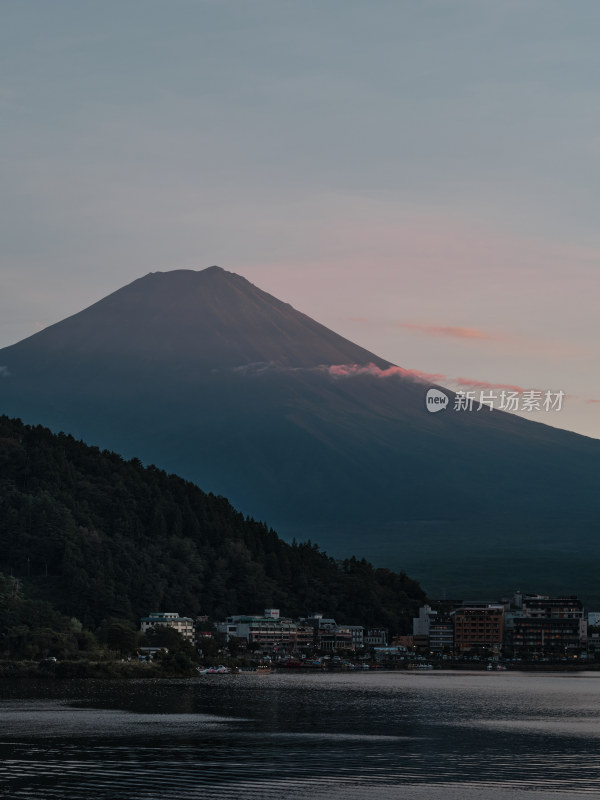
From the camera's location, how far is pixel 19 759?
1722 inches

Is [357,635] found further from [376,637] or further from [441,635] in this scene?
[441,635]

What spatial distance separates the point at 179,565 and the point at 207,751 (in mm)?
99445

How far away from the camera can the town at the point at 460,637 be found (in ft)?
508

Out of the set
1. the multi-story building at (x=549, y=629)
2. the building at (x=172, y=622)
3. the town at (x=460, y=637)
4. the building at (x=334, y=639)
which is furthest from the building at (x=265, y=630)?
the multi-story building at (x=549, y=629)

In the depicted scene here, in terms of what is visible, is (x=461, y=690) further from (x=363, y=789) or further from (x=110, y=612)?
(x=363, y=789)

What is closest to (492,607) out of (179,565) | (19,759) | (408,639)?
(408,639)

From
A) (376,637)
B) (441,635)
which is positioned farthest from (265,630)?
(441,635)

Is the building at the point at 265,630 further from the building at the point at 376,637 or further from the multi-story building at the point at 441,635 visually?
the multi-story building at the point at 441,635

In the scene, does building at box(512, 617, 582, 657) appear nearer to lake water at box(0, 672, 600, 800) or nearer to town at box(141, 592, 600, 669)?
town at box(141, 592, 600, 669)

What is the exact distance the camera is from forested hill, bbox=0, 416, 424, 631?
13075cm

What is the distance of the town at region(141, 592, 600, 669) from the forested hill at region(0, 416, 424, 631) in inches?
144

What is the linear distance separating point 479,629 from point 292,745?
12472 centimetres

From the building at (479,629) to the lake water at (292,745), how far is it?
8524 cm

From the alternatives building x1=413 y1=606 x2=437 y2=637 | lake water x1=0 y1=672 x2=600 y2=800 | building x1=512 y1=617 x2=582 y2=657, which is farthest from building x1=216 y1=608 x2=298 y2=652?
lake water x1=0 y1=672 x2=600 y2=800
